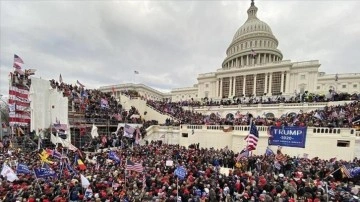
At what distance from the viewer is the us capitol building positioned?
4975cm

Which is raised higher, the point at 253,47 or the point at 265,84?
the point at 253,47

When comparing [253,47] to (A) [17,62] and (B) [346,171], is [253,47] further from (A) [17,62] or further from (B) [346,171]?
(A) [17,62]

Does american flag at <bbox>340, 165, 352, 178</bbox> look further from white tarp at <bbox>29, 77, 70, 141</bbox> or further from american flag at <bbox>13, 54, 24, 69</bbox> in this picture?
american flag at <bbox>13, 54, 24, 69</bbox>

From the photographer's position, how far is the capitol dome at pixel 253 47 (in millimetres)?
70125

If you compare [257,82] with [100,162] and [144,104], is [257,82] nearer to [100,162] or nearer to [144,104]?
A: [144,104]

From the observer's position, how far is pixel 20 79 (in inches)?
1019

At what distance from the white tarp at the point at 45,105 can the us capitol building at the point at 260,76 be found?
37.9 meters

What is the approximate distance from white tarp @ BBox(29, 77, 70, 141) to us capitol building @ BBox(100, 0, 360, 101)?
37.9m

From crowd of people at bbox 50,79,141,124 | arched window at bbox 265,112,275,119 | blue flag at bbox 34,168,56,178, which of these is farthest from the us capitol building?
→ blue flag at bbox 34,168,56,178

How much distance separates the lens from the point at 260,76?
172 ft

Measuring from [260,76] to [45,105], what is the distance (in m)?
45.8

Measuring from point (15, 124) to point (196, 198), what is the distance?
24.4 meters

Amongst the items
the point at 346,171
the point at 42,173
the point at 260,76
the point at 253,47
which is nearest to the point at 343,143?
the point at 346,171

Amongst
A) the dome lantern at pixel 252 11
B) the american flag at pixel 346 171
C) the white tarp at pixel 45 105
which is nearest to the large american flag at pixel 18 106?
the white tarp at pixel 45 105
